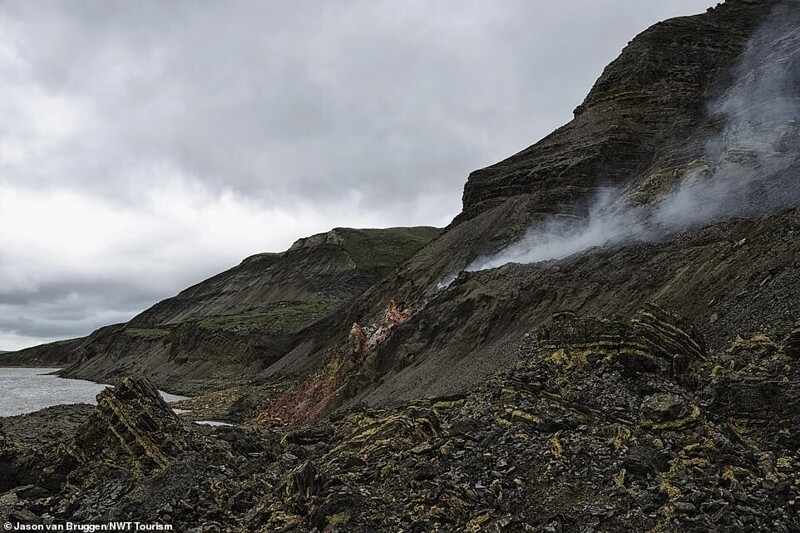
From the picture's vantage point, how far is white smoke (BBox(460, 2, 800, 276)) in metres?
28.5

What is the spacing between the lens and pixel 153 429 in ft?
50.9

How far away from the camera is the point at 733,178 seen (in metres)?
31.0

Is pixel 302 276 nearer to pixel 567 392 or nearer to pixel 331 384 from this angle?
pixel 331 384

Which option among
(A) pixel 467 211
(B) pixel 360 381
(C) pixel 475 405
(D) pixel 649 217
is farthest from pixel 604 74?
(C) pixel 475 405

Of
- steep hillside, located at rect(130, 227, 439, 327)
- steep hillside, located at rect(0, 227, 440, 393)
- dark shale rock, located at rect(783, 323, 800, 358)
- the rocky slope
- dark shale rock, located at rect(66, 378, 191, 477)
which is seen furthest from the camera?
steep hillside, located at rect(130, 227, 439, 327)

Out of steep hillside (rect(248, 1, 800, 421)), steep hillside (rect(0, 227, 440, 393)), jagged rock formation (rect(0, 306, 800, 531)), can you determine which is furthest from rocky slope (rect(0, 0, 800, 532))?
steep hillside (rect(0, 227, 440, 393))

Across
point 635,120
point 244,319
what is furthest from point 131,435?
point 244,319

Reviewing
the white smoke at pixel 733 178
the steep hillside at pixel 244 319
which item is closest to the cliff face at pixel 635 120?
the white smoke at pixel 733 178

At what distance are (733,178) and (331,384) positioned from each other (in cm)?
2714

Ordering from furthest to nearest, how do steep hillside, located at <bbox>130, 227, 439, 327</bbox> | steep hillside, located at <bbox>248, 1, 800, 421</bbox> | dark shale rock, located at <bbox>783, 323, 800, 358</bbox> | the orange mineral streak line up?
steep hillside, located at <bbox>130, 227, 439, 327</bbox> < the orange mineral streak < steep hillside, located at <bbox>248, 1, 800, 421</bbox> < dark shale rock, located at <bbox>783, 323, 800, 358</bbox>
